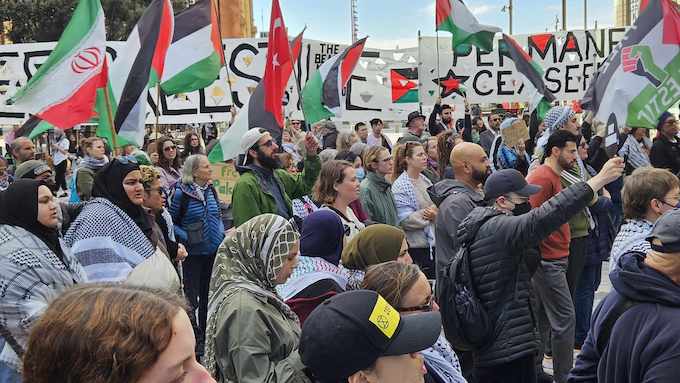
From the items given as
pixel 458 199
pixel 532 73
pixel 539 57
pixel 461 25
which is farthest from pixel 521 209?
pixel 539 57

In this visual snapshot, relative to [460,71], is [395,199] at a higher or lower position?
lower

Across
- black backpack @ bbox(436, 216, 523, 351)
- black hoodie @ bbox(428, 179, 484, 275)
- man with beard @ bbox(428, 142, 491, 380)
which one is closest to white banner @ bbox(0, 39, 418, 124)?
man with beard @ bbox(428, 142, 491, 380)

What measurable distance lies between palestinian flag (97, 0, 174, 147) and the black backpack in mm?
3795

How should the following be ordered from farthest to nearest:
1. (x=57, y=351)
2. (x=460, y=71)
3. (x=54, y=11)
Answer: (x=54, y=11) < (x=460, y=71) < (x=57, y=351)

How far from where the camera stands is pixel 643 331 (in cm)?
241

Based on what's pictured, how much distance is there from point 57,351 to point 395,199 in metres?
5.14

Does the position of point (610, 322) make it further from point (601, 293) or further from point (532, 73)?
point (532, 73)

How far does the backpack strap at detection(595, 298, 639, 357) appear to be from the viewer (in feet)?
8.47

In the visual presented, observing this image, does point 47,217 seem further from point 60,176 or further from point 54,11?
point 54,11

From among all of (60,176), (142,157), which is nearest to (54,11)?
(60,176)

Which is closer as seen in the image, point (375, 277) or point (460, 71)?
point (375, 277)

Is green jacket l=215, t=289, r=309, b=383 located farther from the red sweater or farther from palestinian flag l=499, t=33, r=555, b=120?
palestinian flag l=499, t=33, r=555, b=120

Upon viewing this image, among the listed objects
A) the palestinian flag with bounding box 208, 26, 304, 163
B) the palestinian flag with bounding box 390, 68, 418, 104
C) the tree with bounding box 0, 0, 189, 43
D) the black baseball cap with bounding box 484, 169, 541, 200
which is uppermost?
the tree with bounding box 0, 0, 189, 43

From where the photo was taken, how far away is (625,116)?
655 cm
